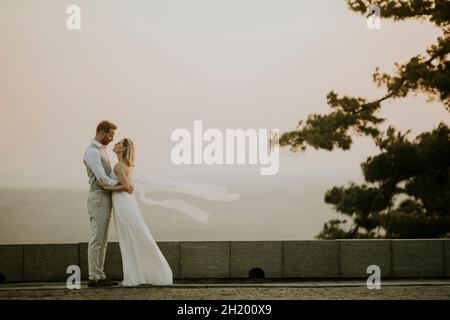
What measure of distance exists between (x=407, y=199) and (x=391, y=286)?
5.21 metres

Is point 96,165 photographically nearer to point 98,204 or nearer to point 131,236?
point 98,204

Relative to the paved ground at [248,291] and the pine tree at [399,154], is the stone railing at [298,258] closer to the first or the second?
the paved ground at [248,291]

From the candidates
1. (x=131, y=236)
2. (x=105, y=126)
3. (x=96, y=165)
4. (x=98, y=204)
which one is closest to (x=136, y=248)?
(x=131, y=236)

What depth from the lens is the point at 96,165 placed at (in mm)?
9633

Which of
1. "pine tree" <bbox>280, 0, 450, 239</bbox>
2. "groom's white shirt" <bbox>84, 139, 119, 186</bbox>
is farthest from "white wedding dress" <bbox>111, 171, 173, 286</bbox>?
"pine tree" <bbox>280, 0, 450, 239</bbox>

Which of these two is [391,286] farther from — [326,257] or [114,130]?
[114,130]

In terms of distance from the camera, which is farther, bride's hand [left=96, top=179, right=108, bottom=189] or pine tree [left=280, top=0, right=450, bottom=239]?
pine tree [left=280, top=0, right=450, bottom=239]

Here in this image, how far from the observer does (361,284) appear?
9859 millimetres

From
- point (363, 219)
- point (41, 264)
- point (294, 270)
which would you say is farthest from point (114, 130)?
point (363, 219)

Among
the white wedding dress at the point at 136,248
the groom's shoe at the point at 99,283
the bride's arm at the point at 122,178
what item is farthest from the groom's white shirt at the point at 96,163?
the groom's shoe at the point at 99,283

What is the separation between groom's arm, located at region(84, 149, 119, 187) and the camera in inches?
379

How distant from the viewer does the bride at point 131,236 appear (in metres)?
9.81

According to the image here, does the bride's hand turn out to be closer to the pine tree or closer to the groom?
the groom

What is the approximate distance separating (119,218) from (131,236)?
254 mm
